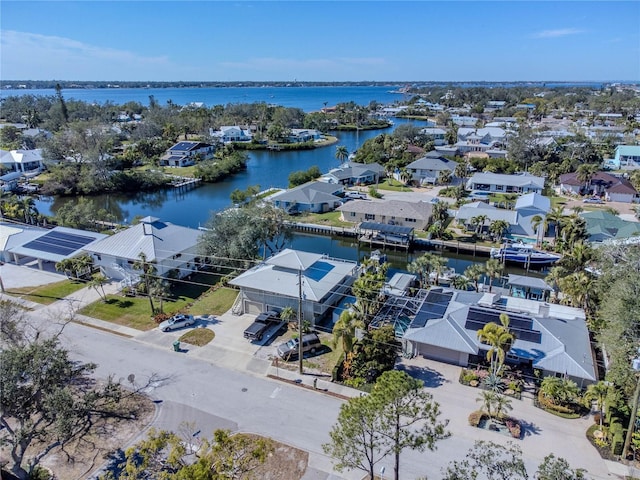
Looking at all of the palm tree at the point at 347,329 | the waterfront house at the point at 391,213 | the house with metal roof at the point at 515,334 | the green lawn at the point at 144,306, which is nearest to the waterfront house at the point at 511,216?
the waterfront house at the point at 391,213

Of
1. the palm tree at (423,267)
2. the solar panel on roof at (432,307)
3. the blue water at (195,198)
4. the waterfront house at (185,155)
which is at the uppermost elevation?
the waterfront house at (185,155)

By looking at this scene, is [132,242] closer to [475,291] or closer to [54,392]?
[54,392]

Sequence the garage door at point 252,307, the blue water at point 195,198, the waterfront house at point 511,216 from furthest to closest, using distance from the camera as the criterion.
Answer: the blue water at point 195,198 → the waterfront house at point 511,216 → the garage door at point 252,307

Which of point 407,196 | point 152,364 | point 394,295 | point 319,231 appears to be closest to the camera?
point 152,364

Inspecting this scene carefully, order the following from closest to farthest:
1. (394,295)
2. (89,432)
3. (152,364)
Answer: (89,432) → (152,364) → (394,295)

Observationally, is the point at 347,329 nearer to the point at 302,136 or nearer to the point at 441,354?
the point at 441,354

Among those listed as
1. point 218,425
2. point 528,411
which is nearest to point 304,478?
point 218,425

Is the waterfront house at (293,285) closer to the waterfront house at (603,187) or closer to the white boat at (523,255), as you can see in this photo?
the white boat at (523,255)
